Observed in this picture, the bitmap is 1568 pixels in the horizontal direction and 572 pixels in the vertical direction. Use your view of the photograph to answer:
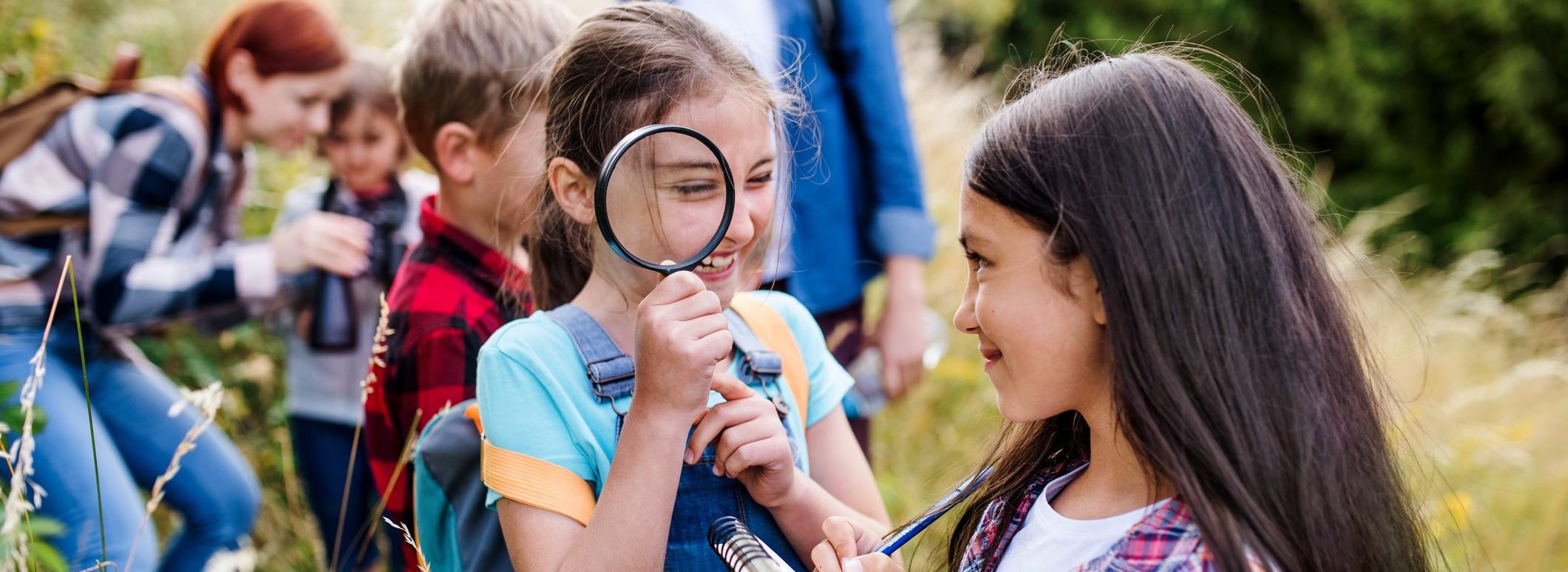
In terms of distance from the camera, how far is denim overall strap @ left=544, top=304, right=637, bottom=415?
5.34ft

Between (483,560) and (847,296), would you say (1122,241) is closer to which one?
(483,560)

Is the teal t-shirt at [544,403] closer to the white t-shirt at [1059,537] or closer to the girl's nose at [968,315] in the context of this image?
the girl's nose at [968,315]

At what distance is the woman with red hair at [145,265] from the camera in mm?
2785

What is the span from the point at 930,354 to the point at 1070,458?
75.7 inches

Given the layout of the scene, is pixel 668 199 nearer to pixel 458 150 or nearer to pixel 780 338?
pixel 780 338

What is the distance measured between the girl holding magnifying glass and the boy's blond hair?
65 cm

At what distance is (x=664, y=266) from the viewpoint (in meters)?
1.52

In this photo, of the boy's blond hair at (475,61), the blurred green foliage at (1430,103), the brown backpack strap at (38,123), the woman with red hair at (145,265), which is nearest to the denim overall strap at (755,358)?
the boy's blond hair at (475,61)

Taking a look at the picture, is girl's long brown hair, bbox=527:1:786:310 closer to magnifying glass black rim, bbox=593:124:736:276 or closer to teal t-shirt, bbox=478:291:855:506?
magnifying glass black rim, bbox=593:124:736:276

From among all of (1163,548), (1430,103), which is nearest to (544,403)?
(1163,548)

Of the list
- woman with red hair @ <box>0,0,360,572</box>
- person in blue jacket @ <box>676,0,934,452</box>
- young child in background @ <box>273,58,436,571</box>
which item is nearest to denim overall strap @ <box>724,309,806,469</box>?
person in blue jacket @ <box>676,0,934,452</box>

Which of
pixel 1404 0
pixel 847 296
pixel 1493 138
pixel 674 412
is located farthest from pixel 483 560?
pixel 1493 138

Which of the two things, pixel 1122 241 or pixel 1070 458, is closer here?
pixel 1122 241

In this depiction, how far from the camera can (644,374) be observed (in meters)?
1.47
